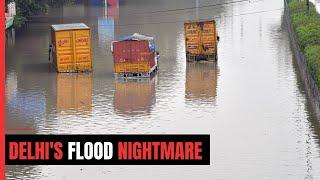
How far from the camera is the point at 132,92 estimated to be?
162 ft

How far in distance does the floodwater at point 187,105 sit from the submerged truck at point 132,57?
3.47 ft

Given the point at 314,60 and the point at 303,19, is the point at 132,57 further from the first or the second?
the point at 303,19

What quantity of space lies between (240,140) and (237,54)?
3297 cm

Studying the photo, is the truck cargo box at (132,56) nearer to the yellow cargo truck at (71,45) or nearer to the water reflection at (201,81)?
the yellow cargo truck at (71,45)

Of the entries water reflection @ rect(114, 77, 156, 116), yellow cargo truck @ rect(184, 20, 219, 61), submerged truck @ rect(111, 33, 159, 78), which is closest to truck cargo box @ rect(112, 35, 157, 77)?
submerged truck @ rect(111, 33, 159, 78)

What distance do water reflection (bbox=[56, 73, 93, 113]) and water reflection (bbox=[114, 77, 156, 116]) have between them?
1.69 metres

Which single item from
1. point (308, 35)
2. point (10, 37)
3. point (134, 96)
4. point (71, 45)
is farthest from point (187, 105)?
point (10, 37)

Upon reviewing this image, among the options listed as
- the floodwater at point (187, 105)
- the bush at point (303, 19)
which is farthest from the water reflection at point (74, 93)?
the bush at point (303, 19)

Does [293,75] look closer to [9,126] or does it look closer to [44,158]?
[9,126]

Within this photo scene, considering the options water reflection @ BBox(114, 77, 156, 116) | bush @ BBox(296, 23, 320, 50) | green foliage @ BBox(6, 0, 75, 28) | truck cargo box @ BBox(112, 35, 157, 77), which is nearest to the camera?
water reflection @ BBox(114, 77, 156, 116)

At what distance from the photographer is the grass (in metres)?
44.8

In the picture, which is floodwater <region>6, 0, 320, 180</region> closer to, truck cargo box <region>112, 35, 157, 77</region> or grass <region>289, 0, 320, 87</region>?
truck cargo box <region>112, 35, 157, 77</region>

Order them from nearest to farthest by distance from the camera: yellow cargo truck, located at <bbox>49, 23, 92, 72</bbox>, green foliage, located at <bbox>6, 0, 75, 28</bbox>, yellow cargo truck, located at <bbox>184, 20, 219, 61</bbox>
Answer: yellow cargo truck, located at <bbox>49, 23, 92, 72</bbox>, yellow cargo truck, located at <bbox>184, 20, 219, 61</bbox>, green foliage, located at <bbox>6, 0, 75, 28</bbox>

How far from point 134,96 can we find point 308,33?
1761cm
